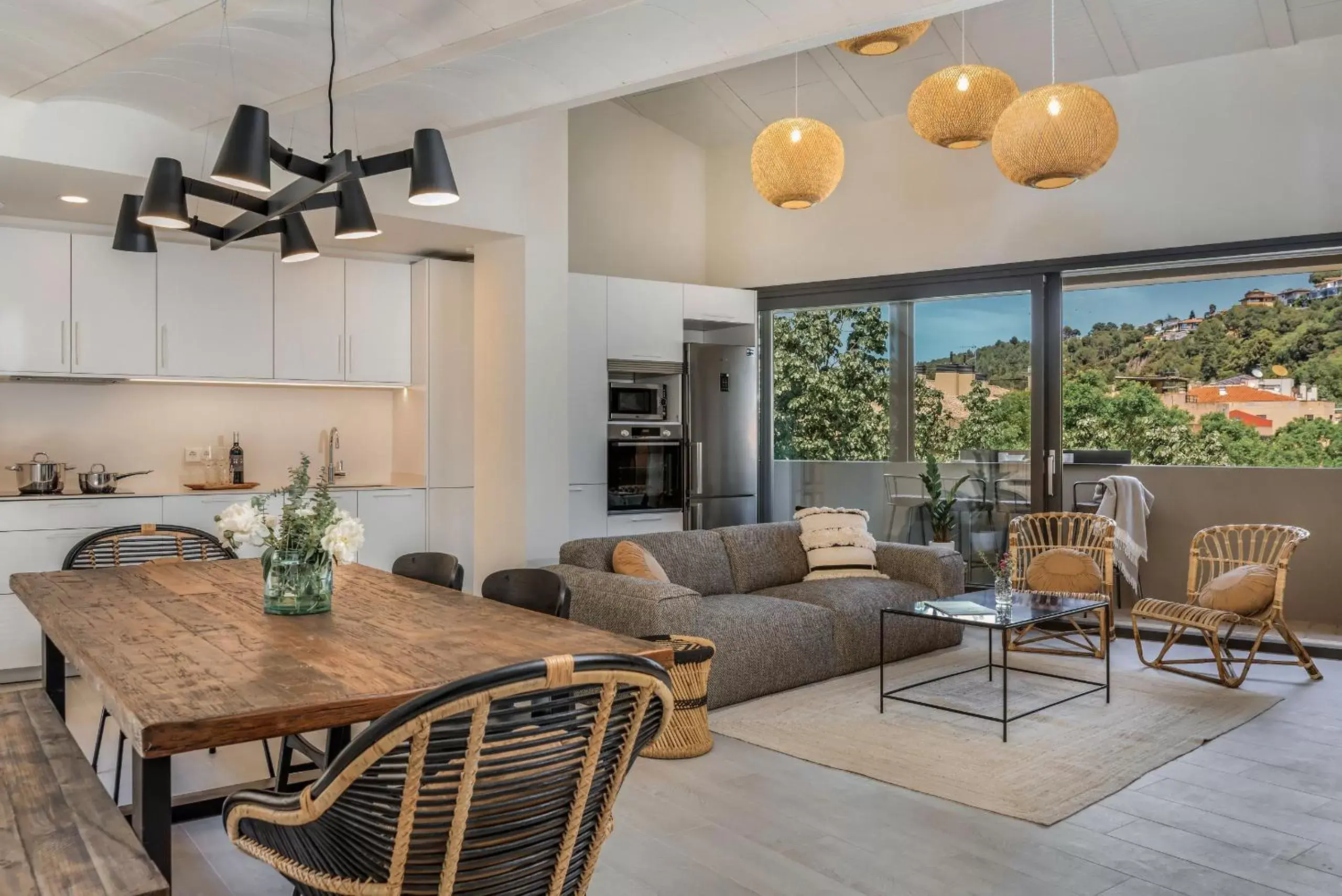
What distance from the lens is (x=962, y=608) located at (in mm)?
4598

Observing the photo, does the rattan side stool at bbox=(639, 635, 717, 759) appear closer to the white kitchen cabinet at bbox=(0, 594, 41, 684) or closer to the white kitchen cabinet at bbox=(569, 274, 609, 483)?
the white kitchen cabinet at bbox=(569, 274, 609, 483)

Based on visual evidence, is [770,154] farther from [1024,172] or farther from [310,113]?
[310,113]

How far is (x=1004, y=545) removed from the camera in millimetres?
6617

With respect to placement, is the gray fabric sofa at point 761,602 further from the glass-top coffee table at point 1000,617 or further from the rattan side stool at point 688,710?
the rattan side stool at point 688,710

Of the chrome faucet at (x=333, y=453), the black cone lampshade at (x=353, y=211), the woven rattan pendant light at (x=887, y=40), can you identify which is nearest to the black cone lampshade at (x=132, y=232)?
the black cone lampshade at (x=353, y=211)

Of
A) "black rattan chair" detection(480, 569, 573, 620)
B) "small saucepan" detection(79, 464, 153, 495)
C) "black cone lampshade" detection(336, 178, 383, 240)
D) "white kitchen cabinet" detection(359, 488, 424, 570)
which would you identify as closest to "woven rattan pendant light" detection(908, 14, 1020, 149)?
"black cone lampshade" detection(336, 178, 383, 240)

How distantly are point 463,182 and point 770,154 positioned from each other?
1731 mm

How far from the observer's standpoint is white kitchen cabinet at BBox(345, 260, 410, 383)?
6230mm

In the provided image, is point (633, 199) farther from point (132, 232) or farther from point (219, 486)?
point (132, 232)

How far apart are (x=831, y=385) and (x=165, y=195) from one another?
16.8 ft

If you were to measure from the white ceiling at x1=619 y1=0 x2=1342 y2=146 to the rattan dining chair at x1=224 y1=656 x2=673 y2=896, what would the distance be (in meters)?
4.88

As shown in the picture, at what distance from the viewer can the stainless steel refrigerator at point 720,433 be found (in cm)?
695

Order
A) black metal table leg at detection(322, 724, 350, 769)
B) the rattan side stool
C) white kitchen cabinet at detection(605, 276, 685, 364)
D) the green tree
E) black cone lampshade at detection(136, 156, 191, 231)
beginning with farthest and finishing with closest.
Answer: the green tree, white kitchen cabinet at detection(605, 276, 685, 364), the rattan side stool, black cone lampshade at detection(136, 156, 191, 231), black metal table leg at detection(322, 724, 350, 769)

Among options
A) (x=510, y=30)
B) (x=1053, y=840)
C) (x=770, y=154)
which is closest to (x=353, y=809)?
(x=1053, y=840)
